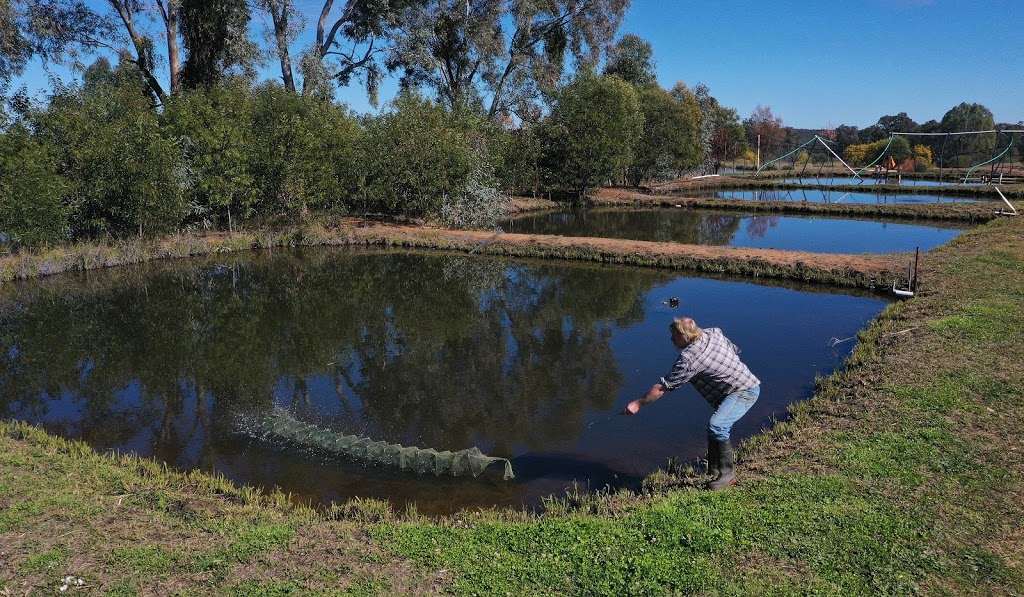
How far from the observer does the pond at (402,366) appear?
7652 millimetres

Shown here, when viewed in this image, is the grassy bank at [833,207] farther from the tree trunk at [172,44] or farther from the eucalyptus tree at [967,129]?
the eucalyptus tree at [967,129]

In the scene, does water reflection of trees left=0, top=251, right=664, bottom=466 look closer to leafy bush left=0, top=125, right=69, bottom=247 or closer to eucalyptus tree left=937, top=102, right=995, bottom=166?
leafy bush left=0, top=125, right=69, bottom=247

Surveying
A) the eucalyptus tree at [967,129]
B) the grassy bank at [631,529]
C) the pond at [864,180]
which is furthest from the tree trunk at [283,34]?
the eucalyptus tree at [967,129]

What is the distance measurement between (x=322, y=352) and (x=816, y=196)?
38.4 meters

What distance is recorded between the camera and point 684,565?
4.59 m

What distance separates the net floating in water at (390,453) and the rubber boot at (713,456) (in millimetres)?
2223

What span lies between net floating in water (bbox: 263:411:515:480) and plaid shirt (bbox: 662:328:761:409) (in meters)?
2.35

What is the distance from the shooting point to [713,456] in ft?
20.0

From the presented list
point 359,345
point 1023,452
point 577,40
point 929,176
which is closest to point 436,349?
point 359,345

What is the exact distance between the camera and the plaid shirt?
5758 mm

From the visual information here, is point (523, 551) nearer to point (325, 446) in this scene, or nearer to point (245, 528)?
point (245, 528)

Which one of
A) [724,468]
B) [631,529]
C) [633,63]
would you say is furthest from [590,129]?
[631,529]

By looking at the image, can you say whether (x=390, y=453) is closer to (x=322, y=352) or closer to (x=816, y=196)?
(x=322, y=352)

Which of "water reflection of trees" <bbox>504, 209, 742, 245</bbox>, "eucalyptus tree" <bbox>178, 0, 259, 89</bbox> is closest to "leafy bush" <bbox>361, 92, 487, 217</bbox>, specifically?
"water reflection of trees" <bbox>504, 209, 742, 245</bbox>
